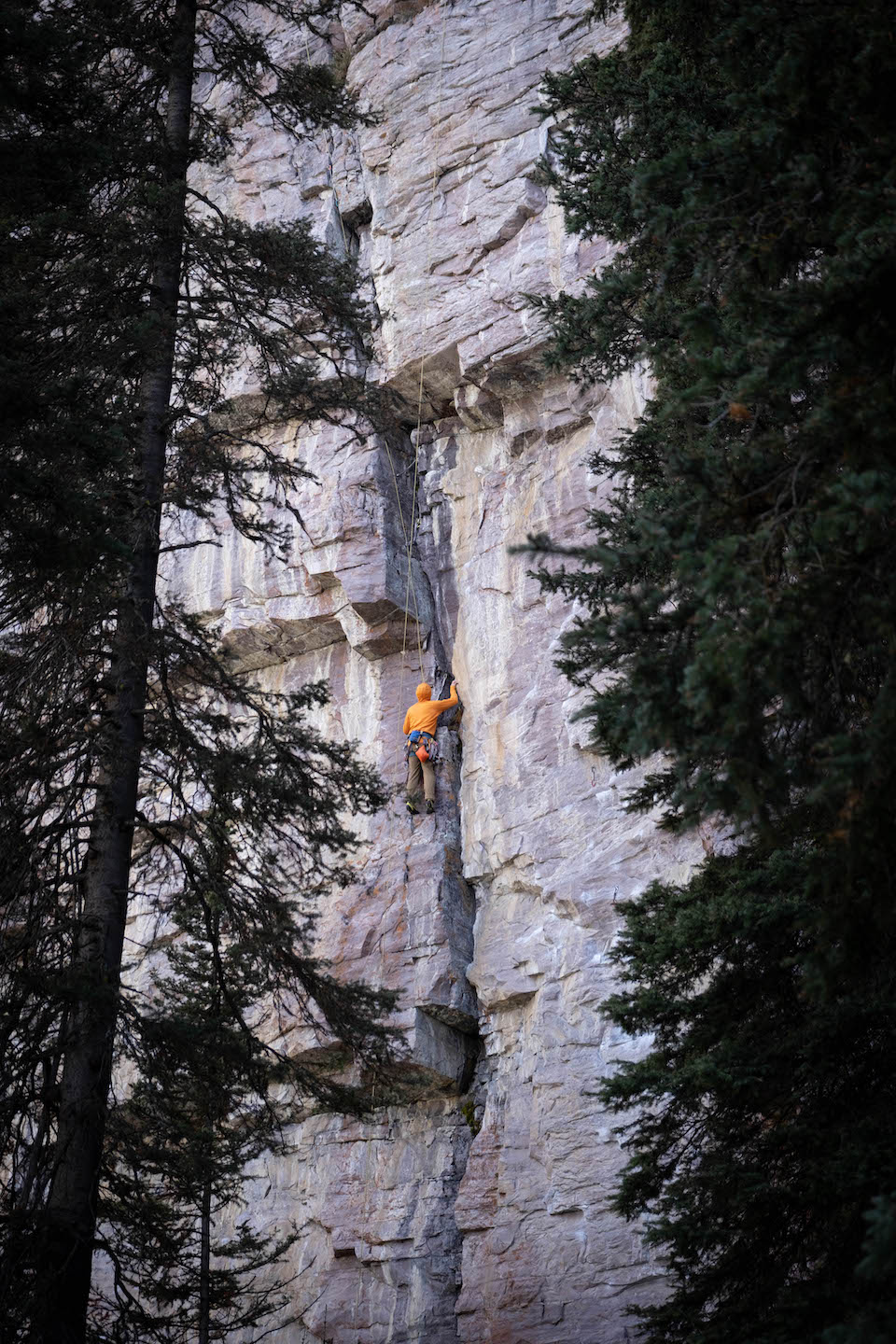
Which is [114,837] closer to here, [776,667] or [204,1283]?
[776,667]

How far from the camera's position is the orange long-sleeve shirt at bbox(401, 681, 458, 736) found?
15.1m

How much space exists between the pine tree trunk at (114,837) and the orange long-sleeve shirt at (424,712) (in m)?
7.08

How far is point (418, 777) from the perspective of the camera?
15.5 metres

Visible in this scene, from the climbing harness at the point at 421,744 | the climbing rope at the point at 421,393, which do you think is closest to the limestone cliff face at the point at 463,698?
the climbing rope at the point at 421,393

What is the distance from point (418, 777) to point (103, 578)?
9.65m

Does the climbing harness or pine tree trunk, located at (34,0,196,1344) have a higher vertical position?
the climbing harness

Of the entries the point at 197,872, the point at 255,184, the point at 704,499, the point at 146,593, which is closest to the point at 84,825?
the point at 197,872

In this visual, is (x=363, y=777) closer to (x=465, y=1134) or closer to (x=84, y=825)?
(x=84, y=825)

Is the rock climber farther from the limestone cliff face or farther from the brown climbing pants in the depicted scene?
the limestone cliff face

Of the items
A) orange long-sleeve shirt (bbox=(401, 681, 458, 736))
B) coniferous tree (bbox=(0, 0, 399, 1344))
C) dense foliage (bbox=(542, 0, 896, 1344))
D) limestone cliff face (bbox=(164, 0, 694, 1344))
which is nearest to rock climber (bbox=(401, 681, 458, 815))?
orange long-sleeve shirt (bbox=(401, 681, 458, 736))

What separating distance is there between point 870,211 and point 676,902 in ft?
13.3

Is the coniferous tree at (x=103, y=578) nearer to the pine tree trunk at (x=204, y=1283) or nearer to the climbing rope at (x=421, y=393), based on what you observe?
the pine tree trunk at (x=204, y=1283)

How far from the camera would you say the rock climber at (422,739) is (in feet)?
49.7

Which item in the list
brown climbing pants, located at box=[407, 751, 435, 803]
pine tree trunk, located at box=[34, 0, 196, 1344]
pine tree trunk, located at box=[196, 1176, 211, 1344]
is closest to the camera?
pine tree trunk, located at box=[34, 0, 196, 1344]
